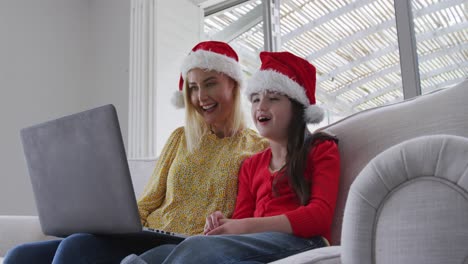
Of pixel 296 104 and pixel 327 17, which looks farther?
pixel 327 17

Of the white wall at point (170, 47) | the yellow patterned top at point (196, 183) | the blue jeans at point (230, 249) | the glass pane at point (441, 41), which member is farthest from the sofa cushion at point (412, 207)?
the white wall at point (170, 47)

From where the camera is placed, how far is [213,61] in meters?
1.49

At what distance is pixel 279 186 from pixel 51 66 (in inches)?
86.3

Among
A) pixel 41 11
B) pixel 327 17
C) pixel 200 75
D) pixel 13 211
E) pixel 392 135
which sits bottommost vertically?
pixel 13 211

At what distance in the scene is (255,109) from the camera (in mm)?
1255

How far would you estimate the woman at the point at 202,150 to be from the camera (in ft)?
4.38

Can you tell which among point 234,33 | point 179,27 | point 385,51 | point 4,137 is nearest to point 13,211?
point 4,137

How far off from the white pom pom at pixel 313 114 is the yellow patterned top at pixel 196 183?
0.21 meters

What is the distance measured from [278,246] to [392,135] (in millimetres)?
399

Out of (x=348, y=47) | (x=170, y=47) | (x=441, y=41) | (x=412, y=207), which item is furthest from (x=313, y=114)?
(x=170, y=47)

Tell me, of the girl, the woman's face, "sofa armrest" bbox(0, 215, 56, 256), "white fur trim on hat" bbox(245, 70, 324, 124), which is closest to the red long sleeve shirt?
the girl

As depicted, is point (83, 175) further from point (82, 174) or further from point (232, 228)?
point (232, 228)

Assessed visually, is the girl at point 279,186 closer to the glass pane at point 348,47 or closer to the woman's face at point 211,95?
the woman's face at point 211,95

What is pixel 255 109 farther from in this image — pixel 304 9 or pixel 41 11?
pixel 41 11
